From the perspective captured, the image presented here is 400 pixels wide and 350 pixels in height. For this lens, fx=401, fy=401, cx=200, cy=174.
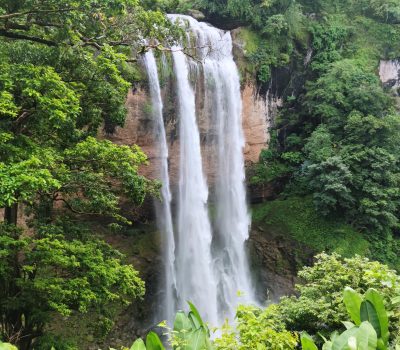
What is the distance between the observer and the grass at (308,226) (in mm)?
16109

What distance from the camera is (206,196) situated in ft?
53.4

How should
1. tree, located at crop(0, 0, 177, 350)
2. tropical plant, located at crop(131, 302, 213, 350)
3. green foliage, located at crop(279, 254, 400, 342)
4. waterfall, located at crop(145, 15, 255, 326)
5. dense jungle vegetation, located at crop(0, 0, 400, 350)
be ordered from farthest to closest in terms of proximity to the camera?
waterfall, located at crop(145, 15, 255, 326) → tree, located at crop(0, 0, 177, 350) → green foliage, located at crop(279, 254, 400, 342) → dense jungle vegetation, located at crop(0, 0, 400, 350) → tropical plant, located at crop(131, 302, 213, 350)

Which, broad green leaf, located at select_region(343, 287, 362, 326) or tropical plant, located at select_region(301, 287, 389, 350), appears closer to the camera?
tropical plant, located at select_region(301, 287, 389, 350)

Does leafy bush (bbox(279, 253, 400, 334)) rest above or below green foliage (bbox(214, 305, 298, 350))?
below

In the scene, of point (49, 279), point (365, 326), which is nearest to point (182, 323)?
point (365, 326)

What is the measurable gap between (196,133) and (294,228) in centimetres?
590

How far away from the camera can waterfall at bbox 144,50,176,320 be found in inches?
588

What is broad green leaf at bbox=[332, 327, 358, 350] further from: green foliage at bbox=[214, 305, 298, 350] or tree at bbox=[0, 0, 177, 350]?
tree at bbox=[0, 0, 177, 350]

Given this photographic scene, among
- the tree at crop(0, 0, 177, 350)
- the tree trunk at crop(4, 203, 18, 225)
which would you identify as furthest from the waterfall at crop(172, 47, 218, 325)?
the tree trunk at crop(4, 203, 18, 225)

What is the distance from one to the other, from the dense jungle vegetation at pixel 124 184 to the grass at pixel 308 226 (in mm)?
54

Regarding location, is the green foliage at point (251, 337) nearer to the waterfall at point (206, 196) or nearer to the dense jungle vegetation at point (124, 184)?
the dense jungle vegetation at point (124, 184)

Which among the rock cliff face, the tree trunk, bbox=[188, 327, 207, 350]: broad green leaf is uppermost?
the rock cliff face

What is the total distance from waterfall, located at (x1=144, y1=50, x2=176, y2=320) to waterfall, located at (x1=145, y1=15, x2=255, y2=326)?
0.04 m

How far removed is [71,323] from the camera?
1293cm
